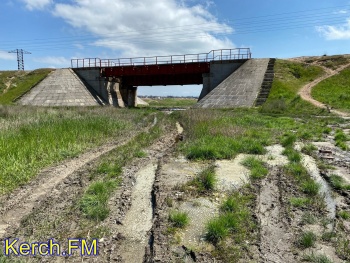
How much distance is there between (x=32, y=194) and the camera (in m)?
7.66

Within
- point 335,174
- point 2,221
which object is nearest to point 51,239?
point 2,221

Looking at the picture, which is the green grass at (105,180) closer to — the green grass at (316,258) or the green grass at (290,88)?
the green grass at (316,258)

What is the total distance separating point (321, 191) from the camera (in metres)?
7.77

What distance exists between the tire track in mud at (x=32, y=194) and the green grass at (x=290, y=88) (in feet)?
77.9

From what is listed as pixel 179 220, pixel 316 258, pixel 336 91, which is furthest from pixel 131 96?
pixel 316 258

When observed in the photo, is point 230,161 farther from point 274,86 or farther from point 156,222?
point 274,86

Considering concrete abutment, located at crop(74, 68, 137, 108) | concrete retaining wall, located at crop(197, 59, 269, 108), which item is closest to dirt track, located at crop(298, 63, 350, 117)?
concrete retaining wall, located at crop(197, 59, 269, 108)

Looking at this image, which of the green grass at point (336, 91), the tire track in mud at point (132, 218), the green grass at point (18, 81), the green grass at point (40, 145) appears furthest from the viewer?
the green grass at point (18, 81)

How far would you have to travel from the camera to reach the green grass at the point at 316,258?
15.2 ft

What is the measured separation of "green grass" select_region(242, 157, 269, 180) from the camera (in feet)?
29.3

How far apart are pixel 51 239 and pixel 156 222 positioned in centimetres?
206

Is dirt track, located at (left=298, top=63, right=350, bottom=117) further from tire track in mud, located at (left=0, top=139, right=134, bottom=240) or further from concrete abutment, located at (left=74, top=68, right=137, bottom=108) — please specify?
concrete abutment, located at (left=74, top=68, right=137, bottom=108)

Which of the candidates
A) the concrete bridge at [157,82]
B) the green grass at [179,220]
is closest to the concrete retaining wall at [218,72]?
the concrete bridge at [157,82]

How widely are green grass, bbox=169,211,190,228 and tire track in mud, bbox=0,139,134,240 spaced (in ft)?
10.6
